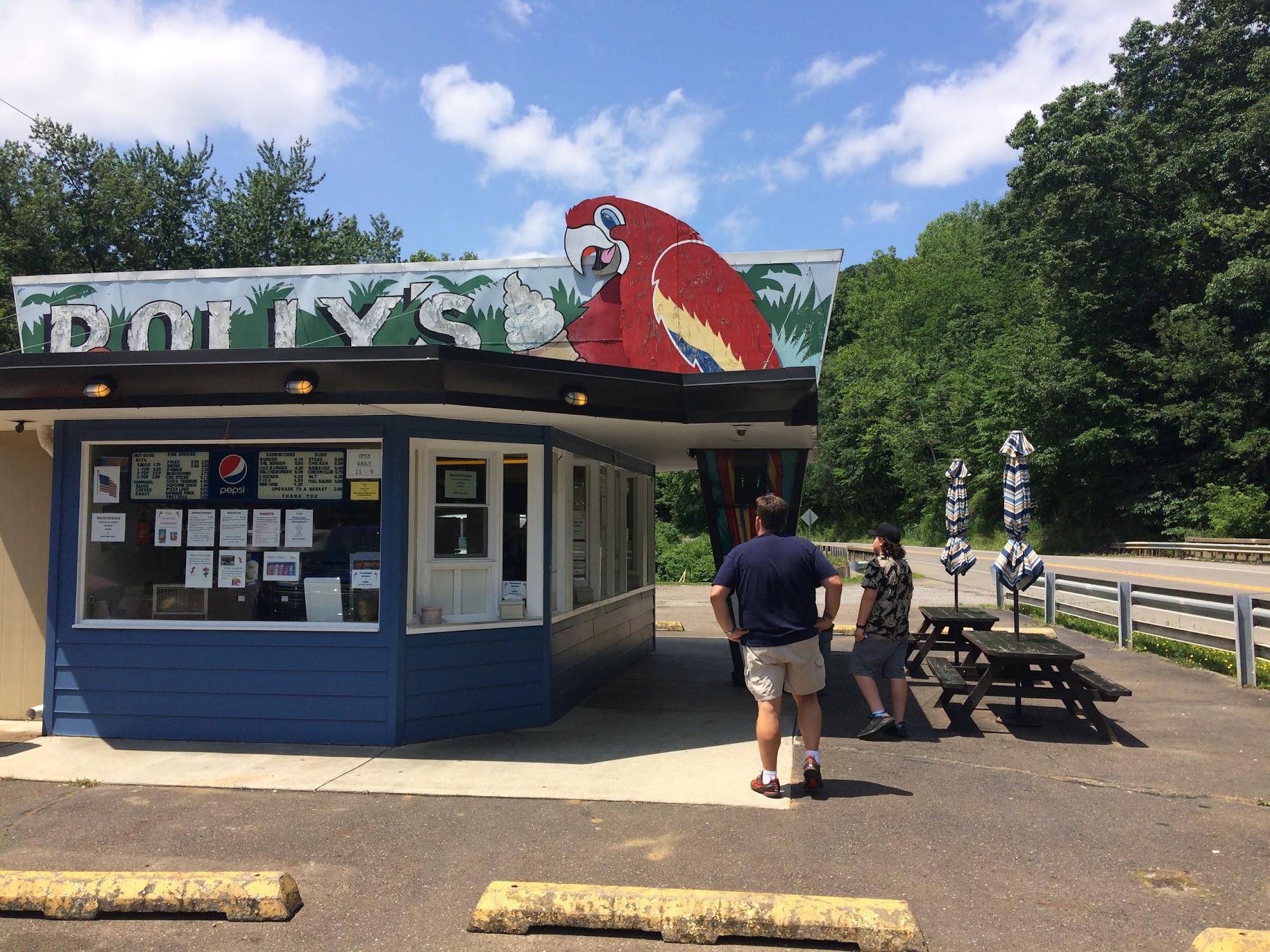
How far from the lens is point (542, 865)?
437cm

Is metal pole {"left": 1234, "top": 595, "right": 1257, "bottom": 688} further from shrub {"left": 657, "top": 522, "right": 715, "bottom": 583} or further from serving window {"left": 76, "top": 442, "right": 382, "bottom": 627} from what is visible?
shrub {"left": 657, "top": 522, "right": 715, "bottom": 583}

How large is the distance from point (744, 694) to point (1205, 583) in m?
14.5

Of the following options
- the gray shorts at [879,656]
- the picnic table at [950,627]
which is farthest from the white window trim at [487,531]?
the picnic table at [950,627]

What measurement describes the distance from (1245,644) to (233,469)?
980 cm

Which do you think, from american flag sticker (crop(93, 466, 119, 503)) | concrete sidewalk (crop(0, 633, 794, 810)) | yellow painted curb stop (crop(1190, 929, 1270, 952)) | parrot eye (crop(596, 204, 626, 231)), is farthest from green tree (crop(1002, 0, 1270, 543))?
american flag sticker (crop(93, 466, 119, 503))

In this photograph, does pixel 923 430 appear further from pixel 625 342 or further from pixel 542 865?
pixel 542 865

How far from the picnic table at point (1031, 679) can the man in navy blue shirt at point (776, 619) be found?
234cm

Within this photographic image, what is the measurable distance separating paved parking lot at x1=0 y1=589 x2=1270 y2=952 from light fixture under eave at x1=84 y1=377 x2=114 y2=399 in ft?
8.60

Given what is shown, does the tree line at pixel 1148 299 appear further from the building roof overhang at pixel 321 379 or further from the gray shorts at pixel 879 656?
the building roof overhang at pixel 321 379

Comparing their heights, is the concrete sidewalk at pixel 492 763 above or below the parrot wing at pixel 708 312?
below

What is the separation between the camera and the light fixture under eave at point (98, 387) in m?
6.04

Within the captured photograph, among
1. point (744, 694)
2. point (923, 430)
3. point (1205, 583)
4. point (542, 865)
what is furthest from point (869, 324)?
point (542, 865)

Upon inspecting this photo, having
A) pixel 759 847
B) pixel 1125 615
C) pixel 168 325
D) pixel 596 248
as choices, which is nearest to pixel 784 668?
pixel 759 847

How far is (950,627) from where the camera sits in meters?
9.85
